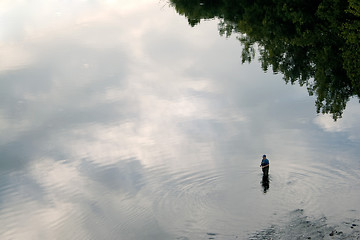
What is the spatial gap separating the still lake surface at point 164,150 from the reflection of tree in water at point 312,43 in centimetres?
211

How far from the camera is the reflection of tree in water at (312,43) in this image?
59222mm

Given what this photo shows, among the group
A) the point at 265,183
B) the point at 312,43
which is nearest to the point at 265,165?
the point at 265,183

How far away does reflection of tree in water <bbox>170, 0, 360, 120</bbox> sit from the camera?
194 feet

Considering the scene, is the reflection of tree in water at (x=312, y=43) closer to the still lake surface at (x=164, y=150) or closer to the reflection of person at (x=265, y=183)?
the still lake surface at (x=164, y=150)

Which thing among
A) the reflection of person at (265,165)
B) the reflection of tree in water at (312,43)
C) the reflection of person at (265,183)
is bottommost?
the reflection of person at (265,183)

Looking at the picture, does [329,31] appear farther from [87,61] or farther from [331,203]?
[87,61]

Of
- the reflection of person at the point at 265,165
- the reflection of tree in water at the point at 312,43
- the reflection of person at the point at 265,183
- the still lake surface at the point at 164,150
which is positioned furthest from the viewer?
the reflection of tree in water at the point at 312,43

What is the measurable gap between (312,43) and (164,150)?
2406 centimetres

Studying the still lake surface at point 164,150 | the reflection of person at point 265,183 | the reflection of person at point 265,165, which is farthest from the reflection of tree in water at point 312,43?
the reflection of person at point 265,183

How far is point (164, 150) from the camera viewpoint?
2325 inches

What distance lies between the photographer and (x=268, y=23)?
267 ft

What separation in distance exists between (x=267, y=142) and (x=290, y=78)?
18079 mm

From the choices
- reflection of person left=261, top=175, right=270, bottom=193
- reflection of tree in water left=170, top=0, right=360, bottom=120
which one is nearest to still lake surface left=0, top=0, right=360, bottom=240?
reflection of person left=261, top=175, right=270, bottom=193

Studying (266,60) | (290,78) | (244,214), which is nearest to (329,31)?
(290,78)
